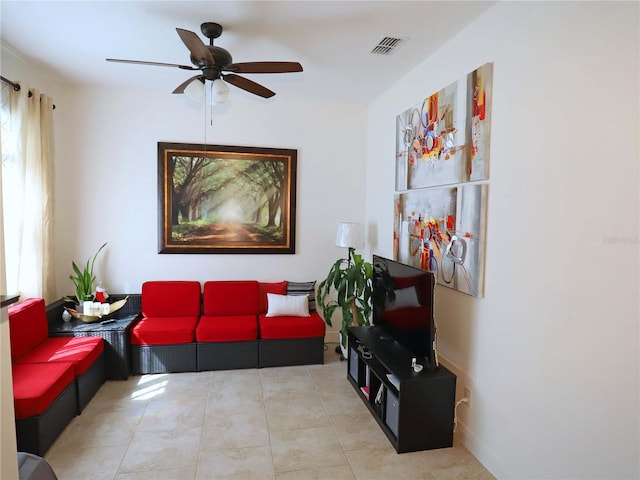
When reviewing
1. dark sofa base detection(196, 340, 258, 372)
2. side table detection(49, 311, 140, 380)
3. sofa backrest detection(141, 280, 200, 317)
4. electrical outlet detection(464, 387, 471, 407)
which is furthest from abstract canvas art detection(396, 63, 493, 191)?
side table detection(49, 311, 140, 380)

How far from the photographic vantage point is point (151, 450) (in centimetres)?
246

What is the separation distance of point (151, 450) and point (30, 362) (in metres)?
1.17

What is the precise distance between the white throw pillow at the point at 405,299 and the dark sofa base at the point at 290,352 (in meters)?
1.15

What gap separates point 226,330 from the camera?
12.2ft

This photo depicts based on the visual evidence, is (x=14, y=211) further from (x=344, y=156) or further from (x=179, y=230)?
(x=344, y=156)

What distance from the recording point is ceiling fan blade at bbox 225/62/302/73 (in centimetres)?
251

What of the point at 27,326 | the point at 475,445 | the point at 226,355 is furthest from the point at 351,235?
the point at 27,326

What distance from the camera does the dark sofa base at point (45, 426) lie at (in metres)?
2.29

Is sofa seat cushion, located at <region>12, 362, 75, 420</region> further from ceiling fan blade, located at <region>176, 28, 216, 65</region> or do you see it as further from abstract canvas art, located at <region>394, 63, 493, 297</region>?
abstract canvas art, located at <region>394, 63, 493, 297</region>

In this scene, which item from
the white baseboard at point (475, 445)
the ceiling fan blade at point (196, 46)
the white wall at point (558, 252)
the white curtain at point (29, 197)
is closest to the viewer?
the white wall at point (558, 252)

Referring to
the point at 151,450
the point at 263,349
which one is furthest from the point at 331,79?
the point at 151,450

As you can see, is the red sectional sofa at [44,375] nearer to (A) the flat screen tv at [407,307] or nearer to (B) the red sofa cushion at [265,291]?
(B) the red sofa cushion at [265,291]

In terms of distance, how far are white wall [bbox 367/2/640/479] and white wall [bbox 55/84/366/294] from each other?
6.81 ft

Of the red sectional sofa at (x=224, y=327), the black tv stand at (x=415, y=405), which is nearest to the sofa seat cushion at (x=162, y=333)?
the red sectional sofa at (x=224, y=327)
